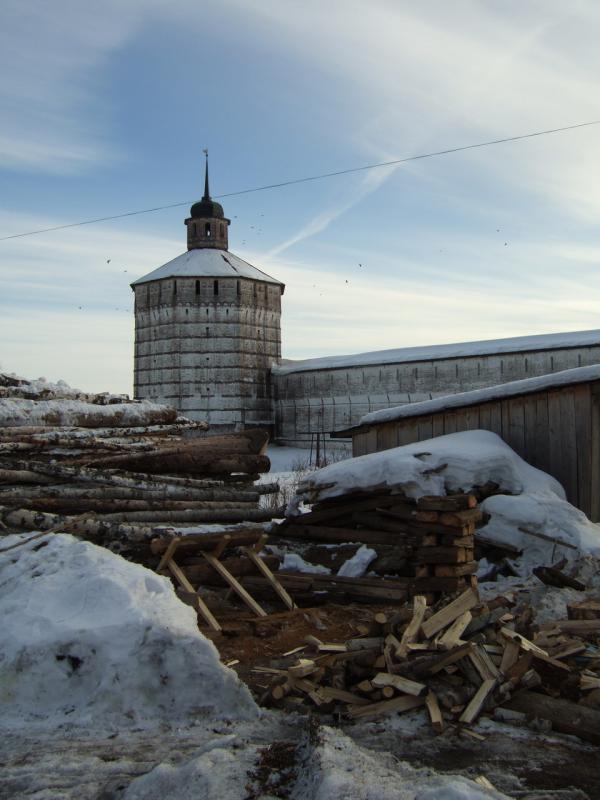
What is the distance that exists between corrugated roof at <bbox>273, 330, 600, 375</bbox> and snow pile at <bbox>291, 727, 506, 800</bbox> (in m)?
33.6

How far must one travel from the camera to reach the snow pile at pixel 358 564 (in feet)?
35.6

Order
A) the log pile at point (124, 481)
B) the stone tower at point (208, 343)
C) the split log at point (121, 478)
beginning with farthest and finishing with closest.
Result: the stone tower at point (208, 343), the split log at point (121, 478), the log pile at point (124, 481)

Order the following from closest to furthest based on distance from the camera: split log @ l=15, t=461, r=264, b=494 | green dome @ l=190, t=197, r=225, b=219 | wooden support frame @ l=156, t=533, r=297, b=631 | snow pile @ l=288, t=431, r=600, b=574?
wooden support frame @ l=156, t=533, r=297, b=631 → split log @ l=15, t=461, r=264, b=494 → snow pile @ l=288, t=431, r=600, b=574 → green dome @ l=190, t=197, r=225, b=219

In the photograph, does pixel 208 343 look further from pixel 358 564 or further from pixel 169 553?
pixel 169 553

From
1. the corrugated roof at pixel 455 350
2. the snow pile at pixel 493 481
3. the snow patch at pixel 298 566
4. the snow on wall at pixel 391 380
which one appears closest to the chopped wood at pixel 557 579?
the snow pile at pixel 493 481

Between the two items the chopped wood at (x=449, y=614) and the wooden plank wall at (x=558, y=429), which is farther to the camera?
the wooden plank wall at (x=558, y=429)

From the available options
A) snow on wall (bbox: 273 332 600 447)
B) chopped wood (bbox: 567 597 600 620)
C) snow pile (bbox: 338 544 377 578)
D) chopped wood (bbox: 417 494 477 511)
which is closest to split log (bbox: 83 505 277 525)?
snow pile (bbox: 338 544 377 578)

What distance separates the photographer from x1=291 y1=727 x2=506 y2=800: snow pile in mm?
3867

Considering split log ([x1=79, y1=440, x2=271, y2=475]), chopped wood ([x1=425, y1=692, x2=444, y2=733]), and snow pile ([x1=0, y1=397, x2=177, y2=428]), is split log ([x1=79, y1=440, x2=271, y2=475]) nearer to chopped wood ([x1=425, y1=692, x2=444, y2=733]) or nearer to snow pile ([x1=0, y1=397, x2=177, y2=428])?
snow pile ([x1=0, y1=397, x2=177, y2=428])

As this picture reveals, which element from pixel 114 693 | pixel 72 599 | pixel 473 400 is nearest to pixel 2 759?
pixel 114 693

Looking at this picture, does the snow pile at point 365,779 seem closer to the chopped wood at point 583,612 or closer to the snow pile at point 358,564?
the chopped wood at point 583,612

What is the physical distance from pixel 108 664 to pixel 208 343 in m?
43.5

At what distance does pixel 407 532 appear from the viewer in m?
11.2

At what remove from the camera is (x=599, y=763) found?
4.95 meters
